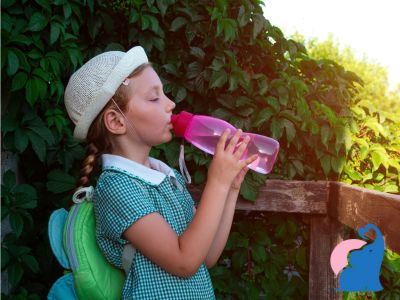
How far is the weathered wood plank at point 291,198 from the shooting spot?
259 centimetres

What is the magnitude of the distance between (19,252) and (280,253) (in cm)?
119

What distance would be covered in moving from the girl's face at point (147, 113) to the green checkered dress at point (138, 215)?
9cm

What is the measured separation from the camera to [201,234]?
1.46 meters

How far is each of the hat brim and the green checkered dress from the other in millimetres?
121

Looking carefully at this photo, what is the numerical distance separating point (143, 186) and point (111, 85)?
29cm

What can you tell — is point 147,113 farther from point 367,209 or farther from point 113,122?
point 367,209

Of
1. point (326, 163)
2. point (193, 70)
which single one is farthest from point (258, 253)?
point (193, 70)

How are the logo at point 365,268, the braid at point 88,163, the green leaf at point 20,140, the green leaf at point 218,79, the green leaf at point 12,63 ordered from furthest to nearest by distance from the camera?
the green leaf at point 218,79, the green leaf at point 20,140, the green leaf at point 12,63, the logo at point 365,268, the braid at point 88,163

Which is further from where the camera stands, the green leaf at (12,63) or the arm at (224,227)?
the green leaf at (12,63)

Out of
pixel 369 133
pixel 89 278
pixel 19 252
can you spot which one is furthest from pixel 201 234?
pixel 369 133


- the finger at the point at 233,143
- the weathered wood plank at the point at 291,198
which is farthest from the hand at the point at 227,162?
the weathered wood plank at the point at 291,198

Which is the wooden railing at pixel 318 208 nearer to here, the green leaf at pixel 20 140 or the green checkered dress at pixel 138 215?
the green leaf at pixel 20 140

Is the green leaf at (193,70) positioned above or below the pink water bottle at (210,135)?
above

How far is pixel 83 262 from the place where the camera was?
157 cm
